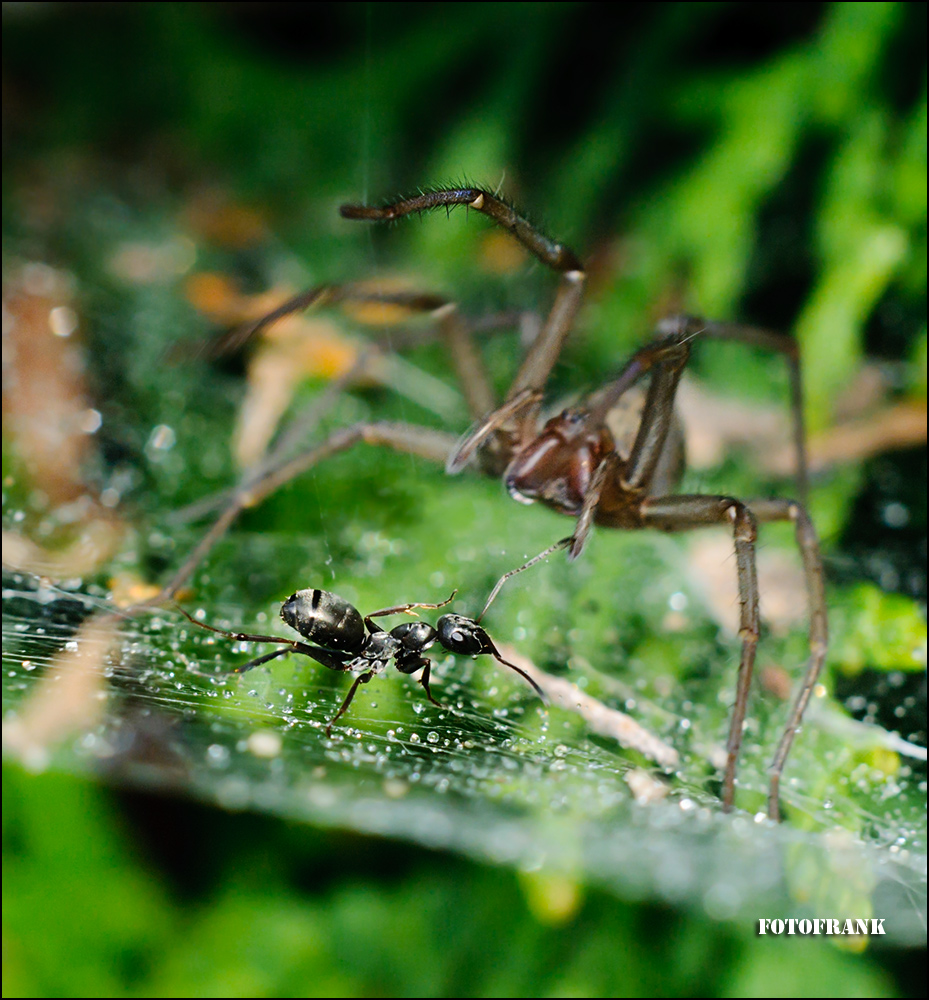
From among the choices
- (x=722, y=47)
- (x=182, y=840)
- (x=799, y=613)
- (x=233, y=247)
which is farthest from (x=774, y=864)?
(x=233, y=247)

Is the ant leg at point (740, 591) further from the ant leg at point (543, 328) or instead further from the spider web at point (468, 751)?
the ant leg at point (543, 328)

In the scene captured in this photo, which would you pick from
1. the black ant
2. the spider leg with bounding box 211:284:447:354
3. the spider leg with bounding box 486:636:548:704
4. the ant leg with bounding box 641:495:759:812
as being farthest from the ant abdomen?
the spider leg with bounding box 211:284:447:354

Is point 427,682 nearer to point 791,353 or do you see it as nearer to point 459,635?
point 459,635

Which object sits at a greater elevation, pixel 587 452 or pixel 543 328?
pixel 543 328

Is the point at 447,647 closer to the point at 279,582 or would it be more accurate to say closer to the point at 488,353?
the point at 279,582

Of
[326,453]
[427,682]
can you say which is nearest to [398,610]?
[427,682]

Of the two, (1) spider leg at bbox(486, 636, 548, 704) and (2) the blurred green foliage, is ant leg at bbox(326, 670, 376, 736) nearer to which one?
(2) the blurred green foliage
